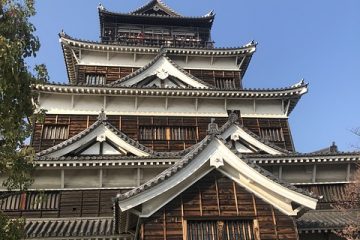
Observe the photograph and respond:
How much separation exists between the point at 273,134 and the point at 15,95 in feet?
49.1

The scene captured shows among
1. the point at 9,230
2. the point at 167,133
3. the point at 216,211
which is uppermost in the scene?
the point at 167,133

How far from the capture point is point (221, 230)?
1139 centimetres

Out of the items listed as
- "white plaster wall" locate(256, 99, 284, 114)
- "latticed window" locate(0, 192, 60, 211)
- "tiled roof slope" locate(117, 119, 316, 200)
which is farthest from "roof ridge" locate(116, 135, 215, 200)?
"white plaster wall" locate(256, 99, 284, 114)

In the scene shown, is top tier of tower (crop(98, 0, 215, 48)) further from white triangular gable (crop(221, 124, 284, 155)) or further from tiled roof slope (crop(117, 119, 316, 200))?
tiled roof slope (crop(117, 119, 316, 200))

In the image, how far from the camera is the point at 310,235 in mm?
14102

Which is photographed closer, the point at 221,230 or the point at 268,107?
the point at 221,230

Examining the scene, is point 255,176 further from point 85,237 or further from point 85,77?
point 85,77

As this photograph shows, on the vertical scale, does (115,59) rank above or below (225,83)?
above

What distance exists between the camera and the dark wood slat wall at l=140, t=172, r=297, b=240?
11.2 m

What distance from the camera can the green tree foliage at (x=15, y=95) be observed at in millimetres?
8375

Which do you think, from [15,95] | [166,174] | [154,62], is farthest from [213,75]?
[15,95]

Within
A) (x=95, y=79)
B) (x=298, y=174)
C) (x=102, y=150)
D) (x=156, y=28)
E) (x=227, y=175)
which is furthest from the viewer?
(x=156, y=28)

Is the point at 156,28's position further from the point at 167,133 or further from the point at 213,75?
the point at 167,133

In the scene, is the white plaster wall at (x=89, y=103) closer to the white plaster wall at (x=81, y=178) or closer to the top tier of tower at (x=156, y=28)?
the white plaster wall at (x=81, y=178)
